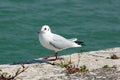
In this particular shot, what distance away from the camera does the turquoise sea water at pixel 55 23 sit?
721 inches

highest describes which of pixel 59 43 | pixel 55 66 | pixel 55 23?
pixel 55 23

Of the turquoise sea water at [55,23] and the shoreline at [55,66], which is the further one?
the turquoise sea water at [55,23]

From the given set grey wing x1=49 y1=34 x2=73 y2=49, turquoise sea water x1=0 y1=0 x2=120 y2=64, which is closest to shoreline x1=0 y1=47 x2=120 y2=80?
grey wing x1=49 y1=34 x2=73 y2=49

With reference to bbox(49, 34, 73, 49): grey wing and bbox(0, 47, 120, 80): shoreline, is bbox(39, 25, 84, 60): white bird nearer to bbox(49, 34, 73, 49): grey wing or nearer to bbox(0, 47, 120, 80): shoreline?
bbox(49, 34, 73, 49): grey wing

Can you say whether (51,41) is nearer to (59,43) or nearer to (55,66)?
(59,43)

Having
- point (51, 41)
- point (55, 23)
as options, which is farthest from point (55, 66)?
point (55, 23)

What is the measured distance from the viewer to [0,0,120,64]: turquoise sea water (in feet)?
60.1

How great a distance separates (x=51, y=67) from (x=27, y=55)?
22.8 ft

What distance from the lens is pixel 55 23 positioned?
68.9ft

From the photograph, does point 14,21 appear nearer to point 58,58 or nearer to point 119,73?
point 58,58

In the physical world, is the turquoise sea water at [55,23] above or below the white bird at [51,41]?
above

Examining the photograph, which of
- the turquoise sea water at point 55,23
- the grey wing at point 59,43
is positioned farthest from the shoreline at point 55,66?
the turquoise sea water at point 55,23

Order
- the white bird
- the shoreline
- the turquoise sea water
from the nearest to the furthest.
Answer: the shoreline
the white bird
the turquoise sea water

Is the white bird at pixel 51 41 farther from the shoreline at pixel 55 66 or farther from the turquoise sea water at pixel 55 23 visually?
the turquoise sea water at pixel 55 23
